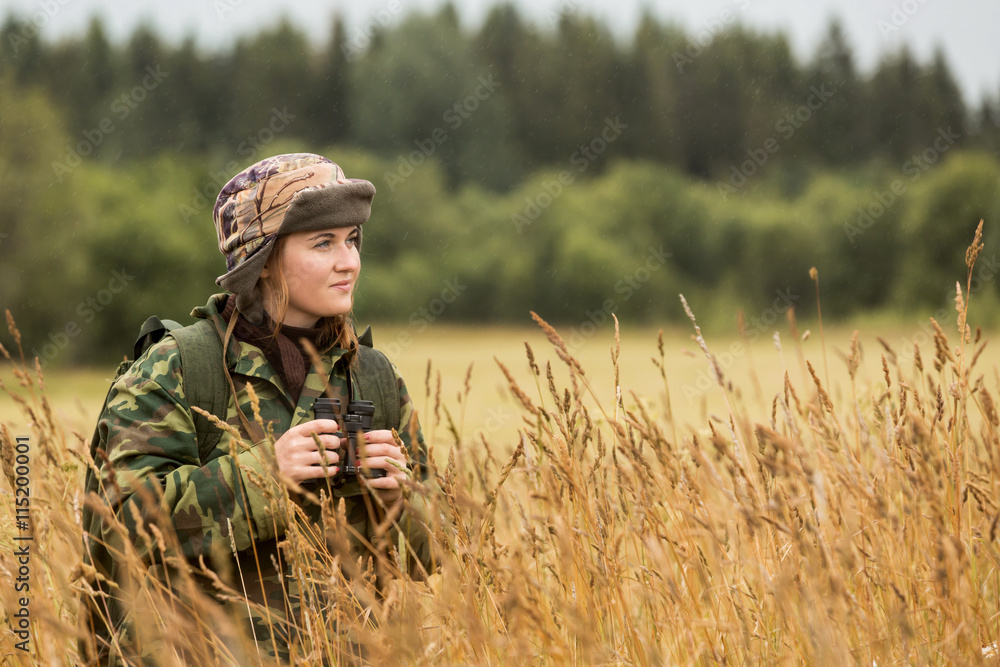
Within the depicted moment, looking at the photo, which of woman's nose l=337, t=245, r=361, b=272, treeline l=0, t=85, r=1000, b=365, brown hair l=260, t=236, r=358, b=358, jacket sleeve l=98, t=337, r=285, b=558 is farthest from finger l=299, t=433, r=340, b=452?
treeline l=0, t=85, r=1000, b=365

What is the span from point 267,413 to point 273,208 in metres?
0.49

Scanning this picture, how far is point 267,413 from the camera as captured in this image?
2.04 metres

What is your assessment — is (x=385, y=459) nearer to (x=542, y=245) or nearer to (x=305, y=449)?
(x=305, y=449)

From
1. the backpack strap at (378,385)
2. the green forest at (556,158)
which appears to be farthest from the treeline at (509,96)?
the backpack strap at (378,385)

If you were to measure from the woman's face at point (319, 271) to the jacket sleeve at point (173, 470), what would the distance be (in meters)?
0.37

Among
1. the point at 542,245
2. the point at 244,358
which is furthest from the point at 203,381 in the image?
the point at 542,245

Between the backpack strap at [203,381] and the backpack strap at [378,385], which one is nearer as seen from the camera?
the backpack strap at [203,381]

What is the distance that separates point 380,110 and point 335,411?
51.9 metres

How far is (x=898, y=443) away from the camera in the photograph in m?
2.11

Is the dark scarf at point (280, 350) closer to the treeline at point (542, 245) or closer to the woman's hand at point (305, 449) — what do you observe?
the woman's hand at point (305, 449)

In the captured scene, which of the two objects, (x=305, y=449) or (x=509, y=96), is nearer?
(x=305, y=449)

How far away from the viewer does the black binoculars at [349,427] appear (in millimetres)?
1831

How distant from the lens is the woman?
183cm

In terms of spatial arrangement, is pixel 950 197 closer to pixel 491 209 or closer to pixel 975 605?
pixel 491 209
